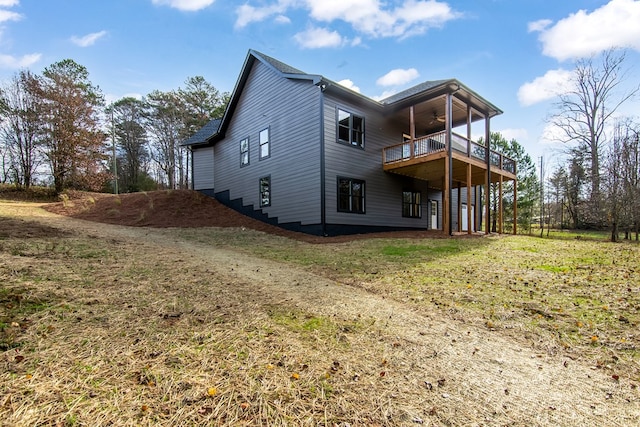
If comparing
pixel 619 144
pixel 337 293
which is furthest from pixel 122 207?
pixel 619 144

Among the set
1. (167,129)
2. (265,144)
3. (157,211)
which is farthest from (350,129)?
(167,129)

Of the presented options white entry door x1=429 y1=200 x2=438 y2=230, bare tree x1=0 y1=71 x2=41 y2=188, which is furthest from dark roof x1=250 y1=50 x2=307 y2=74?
bare tree x1=0 y1=71 x2=41 y2=188

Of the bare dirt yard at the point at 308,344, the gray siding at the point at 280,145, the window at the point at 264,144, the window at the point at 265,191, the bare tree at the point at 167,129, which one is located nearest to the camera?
the bare dirt yard at the point at 308,344

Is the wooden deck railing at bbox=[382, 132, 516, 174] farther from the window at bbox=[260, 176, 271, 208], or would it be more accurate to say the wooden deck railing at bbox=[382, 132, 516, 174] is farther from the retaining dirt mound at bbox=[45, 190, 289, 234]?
the retaining dirt mound at bbox=[45, 190, 289, 234]

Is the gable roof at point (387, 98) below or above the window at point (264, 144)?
above

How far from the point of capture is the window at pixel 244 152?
16438mm

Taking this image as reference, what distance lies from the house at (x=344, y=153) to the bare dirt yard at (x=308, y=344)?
265 inches

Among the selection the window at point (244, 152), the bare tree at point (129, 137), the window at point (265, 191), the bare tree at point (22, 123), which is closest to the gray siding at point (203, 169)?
the window at point (244, 152)

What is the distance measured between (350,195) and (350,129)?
2983 mm

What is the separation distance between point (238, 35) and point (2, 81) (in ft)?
54.6

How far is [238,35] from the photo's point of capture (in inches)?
585

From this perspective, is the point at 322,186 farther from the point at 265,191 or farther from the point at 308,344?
the point at 308,344

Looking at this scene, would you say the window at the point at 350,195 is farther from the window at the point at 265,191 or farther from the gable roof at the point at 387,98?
the window at the point at 265,191

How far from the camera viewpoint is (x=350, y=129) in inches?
518
